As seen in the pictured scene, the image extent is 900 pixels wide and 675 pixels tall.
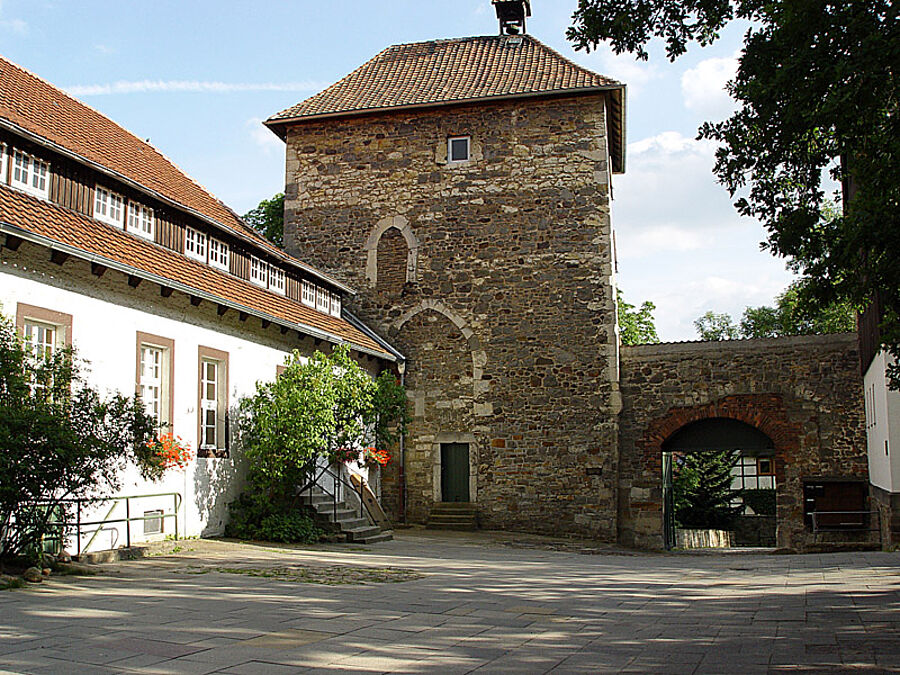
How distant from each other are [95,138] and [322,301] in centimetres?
633

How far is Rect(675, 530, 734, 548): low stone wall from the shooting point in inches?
1280

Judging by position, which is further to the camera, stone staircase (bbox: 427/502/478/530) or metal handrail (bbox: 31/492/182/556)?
stone staircase (bbox: 427/502/478/530)

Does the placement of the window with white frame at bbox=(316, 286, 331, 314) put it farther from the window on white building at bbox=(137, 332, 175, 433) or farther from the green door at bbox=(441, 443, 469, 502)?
the window on white building at bbox=(137, 332, 175, 433)

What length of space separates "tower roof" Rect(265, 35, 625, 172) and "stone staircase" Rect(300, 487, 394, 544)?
10.2 meters

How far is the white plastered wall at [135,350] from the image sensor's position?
11180mm

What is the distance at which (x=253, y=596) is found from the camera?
28.3 feet

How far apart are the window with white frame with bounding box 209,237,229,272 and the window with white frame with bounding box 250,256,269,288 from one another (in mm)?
962

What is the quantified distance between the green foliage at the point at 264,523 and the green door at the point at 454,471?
19.7ft

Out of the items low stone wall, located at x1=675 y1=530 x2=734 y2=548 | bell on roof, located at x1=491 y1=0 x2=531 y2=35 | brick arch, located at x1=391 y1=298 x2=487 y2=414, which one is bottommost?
low stone wall, located at x1=675 y1=530 x2=734 y2=548

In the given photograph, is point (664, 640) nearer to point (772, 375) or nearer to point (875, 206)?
point (875, 206)

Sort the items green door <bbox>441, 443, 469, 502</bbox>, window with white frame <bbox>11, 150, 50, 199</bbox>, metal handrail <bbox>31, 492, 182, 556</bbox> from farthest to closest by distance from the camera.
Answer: green door <bbox>441, 443, 469, 502</bbox>, window with white frame <bbox>11, 150, 50, 199</bbox>, metal handrail <bbox>31, 492, 182, 556</bbox>

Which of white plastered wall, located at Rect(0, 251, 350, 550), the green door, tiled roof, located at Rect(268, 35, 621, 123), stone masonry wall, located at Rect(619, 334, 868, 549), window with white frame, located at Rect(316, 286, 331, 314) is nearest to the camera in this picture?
white plastered wall, located at Rect(0, 251, 350, 550)

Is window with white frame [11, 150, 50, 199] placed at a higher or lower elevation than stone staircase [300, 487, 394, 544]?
higher

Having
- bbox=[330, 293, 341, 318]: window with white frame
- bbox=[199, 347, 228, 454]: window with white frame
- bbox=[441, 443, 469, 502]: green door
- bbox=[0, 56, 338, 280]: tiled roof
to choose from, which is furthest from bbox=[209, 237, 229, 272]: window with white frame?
bbox=[441, 443, 469, 502]: green door
